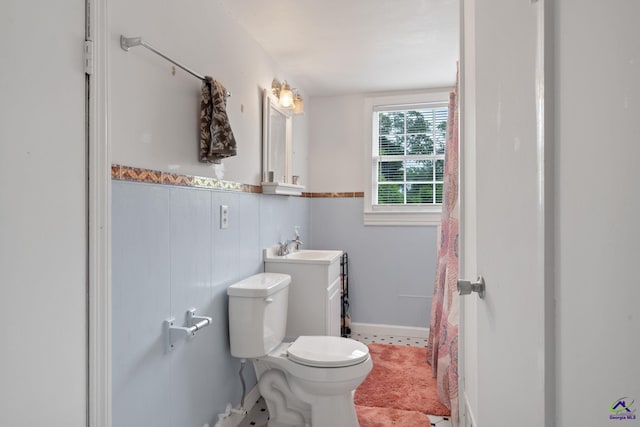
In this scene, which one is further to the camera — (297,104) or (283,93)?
(297,104)

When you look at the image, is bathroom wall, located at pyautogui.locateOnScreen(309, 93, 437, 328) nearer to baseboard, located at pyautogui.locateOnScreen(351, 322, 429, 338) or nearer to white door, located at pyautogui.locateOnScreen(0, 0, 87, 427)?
baseboard, located at pyautogui.locateOnScreen(351, 322, 429, 338)

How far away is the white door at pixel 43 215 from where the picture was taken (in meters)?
0.94

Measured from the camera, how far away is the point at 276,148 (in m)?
2.77

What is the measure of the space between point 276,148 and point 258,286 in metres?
1.15

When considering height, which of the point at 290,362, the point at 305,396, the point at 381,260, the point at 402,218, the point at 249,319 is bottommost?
the point at 305,396

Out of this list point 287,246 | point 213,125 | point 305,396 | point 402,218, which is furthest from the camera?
point 402,218

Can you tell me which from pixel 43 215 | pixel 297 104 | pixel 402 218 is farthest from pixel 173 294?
pixel 402 218

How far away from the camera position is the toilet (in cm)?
185

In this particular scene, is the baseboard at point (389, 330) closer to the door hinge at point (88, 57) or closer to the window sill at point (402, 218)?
the window sill at point (402, 218)

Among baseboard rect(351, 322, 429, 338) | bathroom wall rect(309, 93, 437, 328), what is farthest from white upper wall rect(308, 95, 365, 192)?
baseboard rect(351, 322, 429, 338)

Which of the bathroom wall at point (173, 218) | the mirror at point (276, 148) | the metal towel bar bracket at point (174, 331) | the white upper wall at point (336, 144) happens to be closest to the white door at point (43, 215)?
the bathroom wall at point (173, 218)

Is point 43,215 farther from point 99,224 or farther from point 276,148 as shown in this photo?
point 276,148

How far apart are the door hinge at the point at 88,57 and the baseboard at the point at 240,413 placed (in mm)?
1732

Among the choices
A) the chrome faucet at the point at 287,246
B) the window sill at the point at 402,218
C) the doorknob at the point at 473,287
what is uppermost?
the window sill at the point at 402,218
